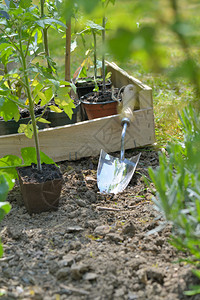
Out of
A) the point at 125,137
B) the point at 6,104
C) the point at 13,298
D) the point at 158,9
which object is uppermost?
the point at 158,9

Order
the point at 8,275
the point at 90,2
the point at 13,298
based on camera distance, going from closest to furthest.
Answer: the point at 90,2, the point at 13,298, the point at 8,275

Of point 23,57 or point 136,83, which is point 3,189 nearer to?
point 23,57

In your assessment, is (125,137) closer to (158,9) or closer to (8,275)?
(8,275)

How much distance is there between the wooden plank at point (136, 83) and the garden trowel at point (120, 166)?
0.06 metres

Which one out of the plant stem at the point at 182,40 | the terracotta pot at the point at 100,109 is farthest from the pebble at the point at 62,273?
the terracotta pot at the point at 100,109

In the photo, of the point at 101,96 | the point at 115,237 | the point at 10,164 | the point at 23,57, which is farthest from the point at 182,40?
the point at 101,96

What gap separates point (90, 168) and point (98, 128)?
265 mm

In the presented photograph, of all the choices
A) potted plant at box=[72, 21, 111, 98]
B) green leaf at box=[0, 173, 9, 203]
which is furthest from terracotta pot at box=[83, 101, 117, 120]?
green leaf at box=[0, 173, 9, 203]

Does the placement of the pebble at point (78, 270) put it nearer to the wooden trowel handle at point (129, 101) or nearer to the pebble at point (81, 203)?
the pebble at point (81, 203)

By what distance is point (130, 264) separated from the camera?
1.46 metres

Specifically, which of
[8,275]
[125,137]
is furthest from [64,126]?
[8,275]

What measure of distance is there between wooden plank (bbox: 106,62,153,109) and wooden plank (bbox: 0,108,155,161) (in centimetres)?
5

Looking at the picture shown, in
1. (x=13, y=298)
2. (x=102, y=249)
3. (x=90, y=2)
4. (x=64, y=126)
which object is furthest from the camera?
(x=64, y=126)

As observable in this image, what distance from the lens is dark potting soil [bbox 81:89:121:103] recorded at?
2624 mm
